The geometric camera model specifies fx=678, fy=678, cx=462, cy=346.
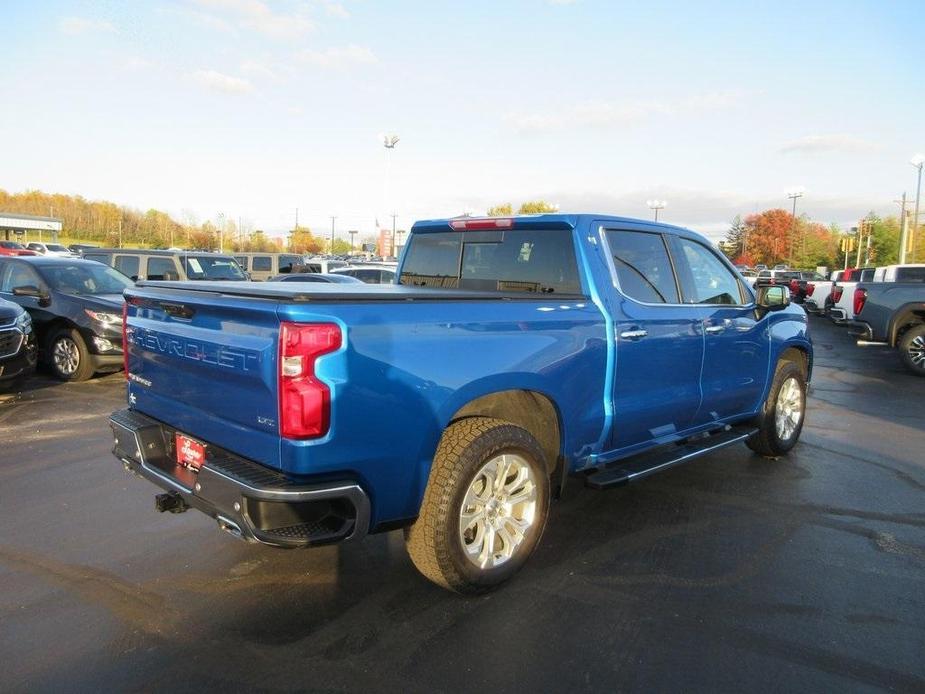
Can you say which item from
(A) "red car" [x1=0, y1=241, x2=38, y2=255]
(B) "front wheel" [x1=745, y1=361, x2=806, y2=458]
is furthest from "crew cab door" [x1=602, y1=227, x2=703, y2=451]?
(A) "red car" [x1=0, y1=241, x2=38, y2=255]

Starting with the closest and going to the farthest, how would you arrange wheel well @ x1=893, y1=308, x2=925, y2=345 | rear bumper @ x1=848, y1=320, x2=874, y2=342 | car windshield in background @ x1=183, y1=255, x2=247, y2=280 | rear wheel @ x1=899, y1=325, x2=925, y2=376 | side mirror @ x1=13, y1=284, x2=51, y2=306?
side mirror @ x1=13, y1=284, x2=51, y2=306, rear wheel @ x1=899, y1=325, x2=925, y2=376, wheel well @ x1=893, y1=308, x2=925, y2=345, rear bumper @ x1=848, y1=320, x2=874, y2=342, car windshield in background @ x1=183, y1=255, x2=247, y2=280

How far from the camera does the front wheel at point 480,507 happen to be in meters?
3.19

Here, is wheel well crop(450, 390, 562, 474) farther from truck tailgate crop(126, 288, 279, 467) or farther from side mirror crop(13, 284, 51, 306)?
side mirror crop(13, 284, 51, 306)

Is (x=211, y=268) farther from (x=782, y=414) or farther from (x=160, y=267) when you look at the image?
(x=782, y=414)

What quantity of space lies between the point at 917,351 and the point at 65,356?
13819 millimetres

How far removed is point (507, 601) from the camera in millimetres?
3441

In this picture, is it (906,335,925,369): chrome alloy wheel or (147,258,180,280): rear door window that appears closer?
(906,335,925,369): chrome alloy wheel

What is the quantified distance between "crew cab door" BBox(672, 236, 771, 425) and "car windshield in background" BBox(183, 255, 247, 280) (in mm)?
11890

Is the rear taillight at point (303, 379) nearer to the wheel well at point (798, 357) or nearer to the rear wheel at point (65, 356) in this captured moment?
the wheel well at point (798, 357)

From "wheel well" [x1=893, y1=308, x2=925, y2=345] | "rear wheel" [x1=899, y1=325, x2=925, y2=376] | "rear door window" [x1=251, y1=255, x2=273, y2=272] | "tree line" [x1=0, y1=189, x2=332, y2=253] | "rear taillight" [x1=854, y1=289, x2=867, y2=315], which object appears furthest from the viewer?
"tree line" [x1=0, y1=189, x2=332, y2=253]

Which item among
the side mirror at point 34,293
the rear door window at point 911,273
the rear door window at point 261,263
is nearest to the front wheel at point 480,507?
the side mirror at point 34,293

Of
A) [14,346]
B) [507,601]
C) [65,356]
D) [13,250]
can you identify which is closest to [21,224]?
[13,250]

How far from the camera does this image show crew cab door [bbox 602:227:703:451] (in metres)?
4.20

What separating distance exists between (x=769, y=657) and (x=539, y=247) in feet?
8.62
